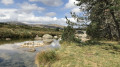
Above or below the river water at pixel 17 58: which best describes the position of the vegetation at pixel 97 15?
above

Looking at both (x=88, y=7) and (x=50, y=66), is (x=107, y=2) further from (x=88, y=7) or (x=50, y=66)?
(x=50, y=66)

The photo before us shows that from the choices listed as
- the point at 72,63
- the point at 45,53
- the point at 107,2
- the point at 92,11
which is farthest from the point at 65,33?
the point at 72,63

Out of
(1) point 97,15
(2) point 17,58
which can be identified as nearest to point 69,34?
(1) point 97,15

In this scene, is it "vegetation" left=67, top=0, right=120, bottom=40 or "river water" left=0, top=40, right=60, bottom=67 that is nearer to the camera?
"river water" left=0, top=40, right=60, bottom=67

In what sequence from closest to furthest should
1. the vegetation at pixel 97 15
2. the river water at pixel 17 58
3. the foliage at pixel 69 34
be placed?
the river water at pixel 17 58 → the vegetation at pixel 97 15 → the foliage at pixel 69 34

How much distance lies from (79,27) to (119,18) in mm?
5601

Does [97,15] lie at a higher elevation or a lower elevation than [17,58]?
higher

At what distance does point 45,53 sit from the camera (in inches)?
481

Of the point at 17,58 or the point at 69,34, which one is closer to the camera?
the point at 17,58

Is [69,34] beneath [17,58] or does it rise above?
above

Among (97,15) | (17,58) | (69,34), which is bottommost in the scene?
(17,58)

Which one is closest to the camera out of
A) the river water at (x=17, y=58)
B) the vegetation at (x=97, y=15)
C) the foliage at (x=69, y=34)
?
the river water at (x=17, y=58)

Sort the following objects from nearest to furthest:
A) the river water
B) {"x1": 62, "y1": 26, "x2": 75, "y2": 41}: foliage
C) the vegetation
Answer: the river water < the vegetation < {"x1": 62, "y1": 26, "x2": 75, "y2": 41}: foliage

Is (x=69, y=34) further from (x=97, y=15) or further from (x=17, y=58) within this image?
(x=17, y=58)
